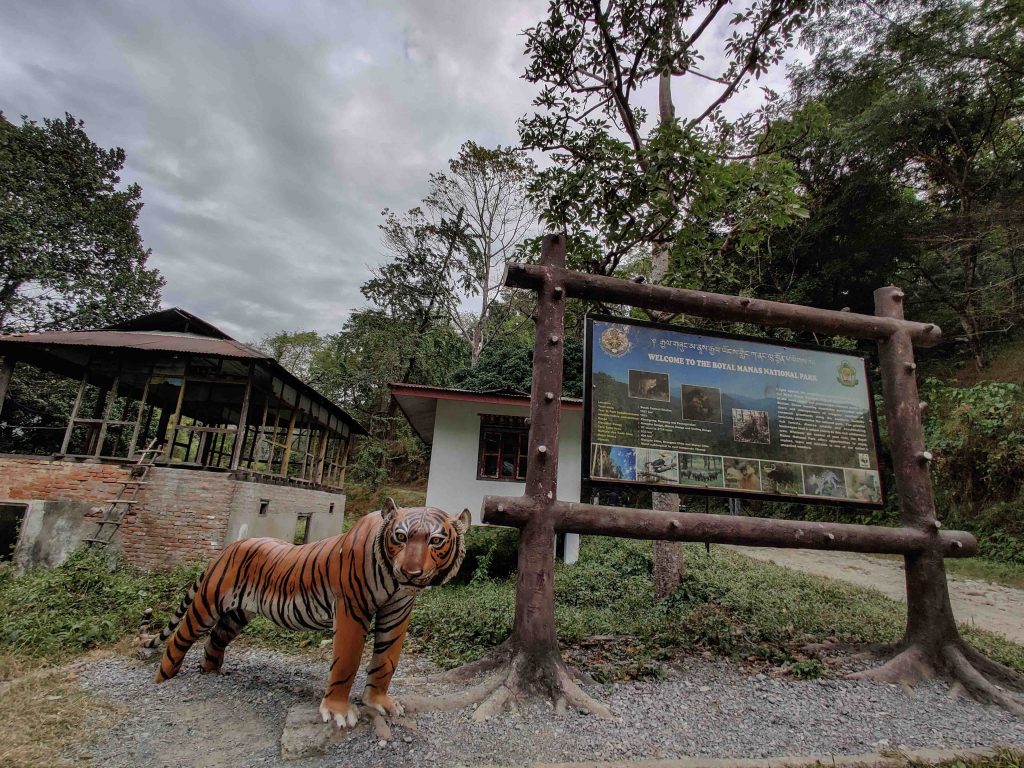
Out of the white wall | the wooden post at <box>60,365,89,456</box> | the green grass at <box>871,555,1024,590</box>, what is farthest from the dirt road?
the wooden post at <box>60,365,89,456</box>

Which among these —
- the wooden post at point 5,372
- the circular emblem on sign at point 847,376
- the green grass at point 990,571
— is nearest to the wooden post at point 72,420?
the wooden post at point 5,372

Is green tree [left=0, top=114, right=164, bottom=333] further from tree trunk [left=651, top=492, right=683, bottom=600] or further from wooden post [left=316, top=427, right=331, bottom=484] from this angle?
tree trunk [left=651, top=492, right=683, bottom=600]

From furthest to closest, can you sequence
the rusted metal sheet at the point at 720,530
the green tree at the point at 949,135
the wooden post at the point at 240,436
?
1. the green tree at the point at 949,135
2. the wooden post at the point at 240,436
3. the rusted metal sheet at the point at 720,530

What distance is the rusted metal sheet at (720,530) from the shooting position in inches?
147

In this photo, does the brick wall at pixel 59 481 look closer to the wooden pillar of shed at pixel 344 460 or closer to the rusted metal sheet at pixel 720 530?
the wooden pillar of shed at pixel 344 460

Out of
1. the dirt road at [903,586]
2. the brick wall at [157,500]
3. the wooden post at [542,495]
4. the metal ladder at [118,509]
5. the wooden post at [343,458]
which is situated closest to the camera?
the wooden post at [542,495]

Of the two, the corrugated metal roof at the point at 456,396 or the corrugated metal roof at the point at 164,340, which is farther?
the corrugated metal roof at the point at 456,396

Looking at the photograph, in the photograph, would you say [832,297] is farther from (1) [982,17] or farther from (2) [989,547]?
(2) [989,547]

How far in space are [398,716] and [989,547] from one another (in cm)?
1316

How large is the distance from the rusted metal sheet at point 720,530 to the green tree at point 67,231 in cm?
2057

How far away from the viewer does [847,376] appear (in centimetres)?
A: 486

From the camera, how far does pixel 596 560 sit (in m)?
10.2

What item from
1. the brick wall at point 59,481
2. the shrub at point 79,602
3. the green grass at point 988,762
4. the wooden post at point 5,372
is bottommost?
the shrub at point 79,602

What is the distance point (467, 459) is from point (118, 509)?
6.36 metres
